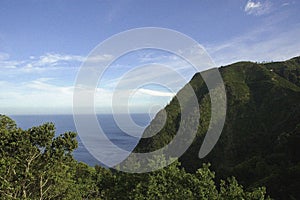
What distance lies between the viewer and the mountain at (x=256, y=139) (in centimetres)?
8350

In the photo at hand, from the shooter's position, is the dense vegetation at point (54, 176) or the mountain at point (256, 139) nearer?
the dense vegetation at point (54, 176)

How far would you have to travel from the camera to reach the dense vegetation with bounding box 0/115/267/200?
1923 cm

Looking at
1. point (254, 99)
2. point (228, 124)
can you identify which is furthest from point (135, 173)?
point (254, 99)

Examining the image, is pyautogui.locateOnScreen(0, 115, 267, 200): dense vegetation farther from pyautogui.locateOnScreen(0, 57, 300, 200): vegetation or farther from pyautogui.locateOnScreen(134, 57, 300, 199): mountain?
pyautogui.locateOnScreen(134, 57, 300, 199): mountain

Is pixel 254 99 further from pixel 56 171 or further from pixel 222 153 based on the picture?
pixel 56 171

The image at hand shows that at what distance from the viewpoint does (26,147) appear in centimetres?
1950

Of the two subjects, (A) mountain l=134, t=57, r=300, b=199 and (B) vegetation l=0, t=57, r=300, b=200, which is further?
(A) mountain l=134, t=57, r=300, b=199

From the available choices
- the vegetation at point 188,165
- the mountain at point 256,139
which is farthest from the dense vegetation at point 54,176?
the mountain at point 256,139

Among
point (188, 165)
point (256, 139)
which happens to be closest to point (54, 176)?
point (188, 165)

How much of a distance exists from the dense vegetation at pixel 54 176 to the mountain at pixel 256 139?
50.5 metres

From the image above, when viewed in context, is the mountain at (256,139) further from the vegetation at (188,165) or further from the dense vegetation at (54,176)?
the dense vegetation at (54,176)

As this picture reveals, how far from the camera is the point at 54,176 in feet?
67.6

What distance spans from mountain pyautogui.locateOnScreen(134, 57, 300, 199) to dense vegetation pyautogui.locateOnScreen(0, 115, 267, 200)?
166ft

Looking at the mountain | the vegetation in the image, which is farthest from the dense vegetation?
the mountain
